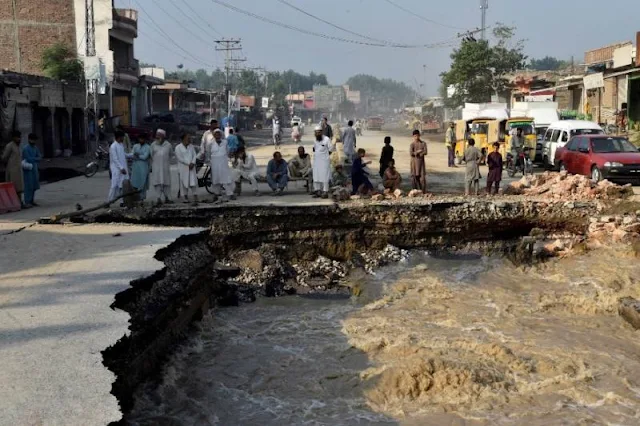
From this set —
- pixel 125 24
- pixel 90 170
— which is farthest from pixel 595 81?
pixel 125 24

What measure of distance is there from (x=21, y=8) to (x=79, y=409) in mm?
36513

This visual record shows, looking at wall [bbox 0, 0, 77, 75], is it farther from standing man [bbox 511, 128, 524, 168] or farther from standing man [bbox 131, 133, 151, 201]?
standing man [bbox 131, 133, 151, 201]

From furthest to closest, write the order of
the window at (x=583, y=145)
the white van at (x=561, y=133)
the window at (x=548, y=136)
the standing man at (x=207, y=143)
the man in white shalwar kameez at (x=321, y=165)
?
the window at (x=548, y=136), the white van at (x=561, y=133), the window at (x=583, y=145), the man in white shalwar kameez at (x=321, y=165), the standing man at (x=207, y=143)

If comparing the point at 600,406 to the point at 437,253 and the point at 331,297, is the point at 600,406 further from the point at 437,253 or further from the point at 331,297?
the point at 437,253

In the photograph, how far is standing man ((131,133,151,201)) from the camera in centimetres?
1220

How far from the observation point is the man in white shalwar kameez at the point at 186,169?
12492 mm

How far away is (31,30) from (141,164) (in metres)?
27.7

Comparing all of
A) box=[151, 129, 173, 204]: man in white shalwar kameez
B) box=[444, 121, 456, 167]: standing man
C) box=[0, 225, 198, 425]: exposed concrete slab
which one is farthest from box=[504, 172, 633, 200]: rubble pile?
box=[444, 121, 456, 167]: standing man

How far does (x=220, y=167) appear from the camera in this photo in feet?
43.0

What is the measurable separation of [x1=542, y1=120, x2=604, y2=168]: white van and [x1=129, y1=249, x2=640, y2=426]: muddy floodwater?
37.0 feet

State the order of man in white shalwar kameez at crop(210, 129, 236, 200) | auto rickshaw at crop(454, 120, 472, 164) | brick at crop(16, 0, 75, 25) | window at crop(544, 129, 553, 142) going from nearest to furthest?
man in white shalwar kameez at crop(210, 129, 236, 200) → window at crop(544, 129, 553, 142) → auto rickshaw at crop(454, 120, 472, 164) → brick at crop(16, 0, 75, 25)

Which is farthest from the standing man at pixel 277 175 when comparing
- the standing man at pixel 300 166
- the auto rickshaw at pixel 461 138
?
the auto rickshaw at pixel 461 138

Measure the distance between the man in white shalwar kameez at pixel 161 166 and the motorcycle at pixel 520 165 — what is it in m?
11.7

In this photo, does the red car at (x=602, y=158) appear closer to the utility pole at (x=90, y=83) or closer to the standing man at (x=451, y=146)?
the standing man at (x=451, y=146)
